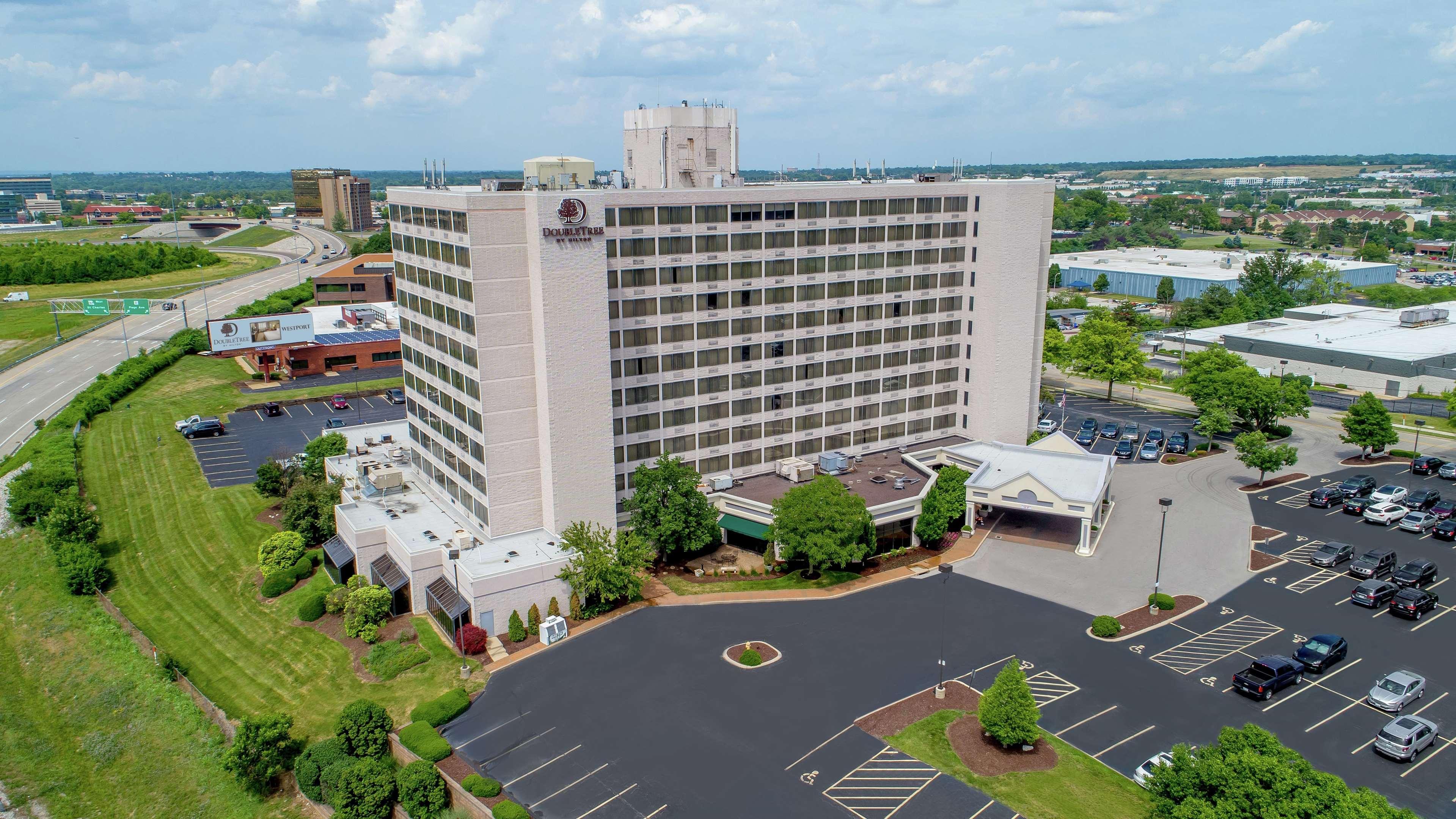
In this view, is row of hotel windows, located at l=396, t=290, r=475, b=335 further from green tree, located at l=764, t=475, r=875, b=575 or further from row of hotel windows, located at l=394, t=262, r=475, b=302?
green tree, located at l=764, t=475, r=875, b=575

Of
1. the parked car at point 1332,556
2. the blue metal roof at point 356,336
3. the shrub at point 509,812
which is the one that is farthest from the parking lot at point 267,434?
the parked car at point 1332,556

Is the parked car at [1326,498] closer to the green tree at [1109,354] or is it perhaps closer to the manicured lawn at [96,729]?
the green tree at [1109,354]

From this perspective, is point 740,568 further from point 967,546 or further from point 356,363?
point 356,363

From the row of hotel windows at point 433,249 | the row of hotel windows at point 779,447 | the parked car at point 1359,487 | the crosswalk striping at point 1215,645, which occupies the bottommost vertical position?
the crosswalk striping at point 1215,645

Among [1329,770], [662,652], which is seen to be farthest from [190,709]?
[1329,770]

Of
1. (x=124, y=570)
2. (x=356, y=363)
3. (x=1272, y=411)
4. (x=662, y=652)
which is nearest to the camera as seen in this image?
(x=662, y=652)
